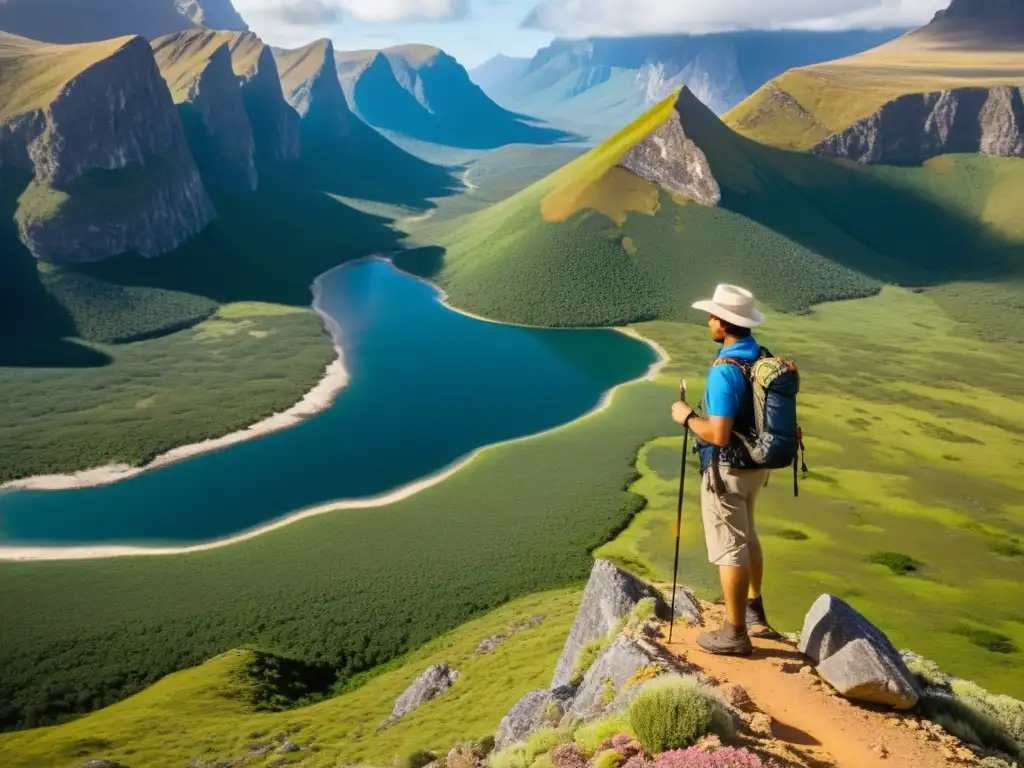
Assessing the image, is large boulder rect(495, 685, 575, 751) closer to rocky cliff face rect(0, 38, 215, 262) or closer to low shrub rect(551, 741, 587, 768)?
low shrub rect(551, 741, 587, 768)

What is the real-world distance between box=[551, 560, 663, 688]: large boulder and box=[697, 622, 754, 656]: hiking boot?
24.5ft

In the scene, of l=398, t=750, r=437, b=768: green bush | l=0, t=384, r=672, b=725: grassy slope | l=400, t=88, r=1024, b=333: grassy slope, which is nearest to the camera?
l=398, t=750, r=437, b=768: green bush

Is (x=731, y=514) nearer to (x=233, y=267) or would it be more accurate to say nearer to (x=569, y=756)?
(x=569, y=756)

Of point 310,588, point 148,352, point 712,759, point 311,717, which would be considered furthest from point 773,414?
point 148,352

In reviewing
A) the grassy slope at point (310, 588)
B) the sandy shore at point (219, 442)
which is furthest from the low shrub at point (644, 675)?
the sandy shore at point (219, 442)

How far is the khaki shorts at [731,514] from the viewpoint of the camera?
46.0 feet

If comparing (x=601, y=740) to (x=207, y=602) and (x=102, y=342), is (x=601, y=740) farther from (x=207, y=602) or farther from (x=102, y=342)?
(x=102, y=342)

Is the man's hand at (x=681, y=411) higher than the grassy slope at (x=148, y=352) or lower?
higher

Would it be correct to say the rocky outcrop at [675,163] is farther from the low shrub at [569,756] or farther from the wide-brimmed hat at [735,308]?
the low shrub at [569,756]

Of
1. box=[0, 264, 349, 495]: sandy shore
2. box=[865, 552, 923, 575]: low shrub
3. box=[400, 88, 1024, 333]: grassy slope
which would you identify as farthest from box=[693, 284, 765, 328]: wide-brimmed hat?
box=[400, 88, 1024, 333]: grassy slope

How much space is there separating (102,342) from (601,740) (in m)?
133

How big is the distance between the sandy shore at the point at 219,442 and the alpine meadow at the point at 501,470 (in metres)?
0.53

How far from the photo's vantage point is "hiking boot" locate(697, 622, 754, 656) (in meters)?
15.2

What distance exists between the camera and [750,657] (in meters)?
15.4
